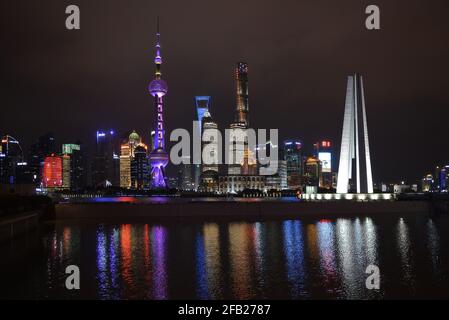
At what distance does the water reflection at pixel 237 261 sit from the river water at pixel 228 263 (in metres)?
0.05

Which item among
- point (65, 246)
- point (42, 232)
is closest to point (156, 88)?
point (42, 232)

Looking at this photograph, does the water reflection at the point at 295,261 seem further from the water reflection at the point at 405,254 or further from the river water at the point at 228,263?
the water reflection at the point at 405,254

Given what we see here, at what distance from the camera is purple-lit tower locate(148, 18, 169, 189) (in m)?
161

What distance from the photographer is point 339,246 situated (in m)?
39.0

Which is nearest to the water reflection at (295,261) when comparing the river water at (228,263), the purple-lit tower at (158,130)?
the river water at (228,263)

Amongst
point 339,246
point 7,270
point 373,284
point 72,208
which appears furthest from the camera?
point 72,208

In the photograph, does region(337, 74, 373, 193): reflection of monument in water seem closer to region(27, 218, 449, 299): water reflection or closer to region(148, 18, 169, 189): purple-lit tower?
region(27, 218, 449, 299): water reflection

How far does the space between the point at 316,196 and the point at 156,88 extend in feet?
256

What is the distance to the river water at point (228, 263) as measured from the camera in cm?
2350

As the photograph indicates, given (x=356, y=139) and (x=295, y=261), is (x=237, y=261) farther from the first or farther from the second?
(x=356, y=139)

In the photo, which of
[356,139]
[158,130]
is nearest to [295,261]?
[356,139]

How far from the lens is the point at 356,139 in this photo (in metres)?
82.3

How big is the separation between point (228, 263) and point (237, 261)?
92cm

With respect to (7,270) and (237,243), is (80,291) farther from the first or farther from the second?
(237,243)
